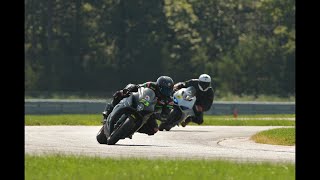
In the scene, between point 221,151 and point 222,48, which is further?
point 222,48

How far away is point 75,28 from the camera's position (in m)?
67.6

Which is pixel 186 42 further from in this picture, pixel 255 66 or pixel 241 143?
pixel 241 143

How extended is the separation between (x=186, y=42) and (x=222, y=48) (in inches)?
96.0

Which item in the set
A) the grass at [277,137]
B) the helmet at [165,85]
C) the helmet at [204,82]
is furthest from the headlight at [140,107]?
the helmet at [204,82]

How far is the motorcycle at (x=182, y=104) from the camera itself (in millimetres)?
28297

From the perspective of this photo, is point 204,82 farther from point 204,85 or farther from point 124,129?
point 124,129

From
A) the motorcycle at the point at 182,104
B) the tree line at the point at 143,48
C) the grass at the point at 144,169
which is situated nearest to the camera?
the grass at the point at 144,169

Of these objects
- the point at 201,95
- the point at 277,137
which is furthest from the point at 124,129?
the point at 201,95

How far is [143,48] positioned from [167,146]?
1739 inches

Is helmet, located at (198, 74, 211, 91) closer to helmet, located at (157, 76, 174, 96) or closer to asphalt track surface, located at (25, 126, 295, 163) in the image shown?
asphalt track surface, located at (25, 126, 295, 163)

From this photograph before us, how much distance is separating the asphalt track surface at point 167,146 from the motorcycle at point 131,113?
0.37 m

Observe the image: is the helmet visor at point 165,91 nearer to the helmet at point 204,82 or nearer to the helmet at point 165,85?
the helmet at point 165,85

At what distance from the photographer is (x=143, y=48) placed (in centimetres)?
6631
